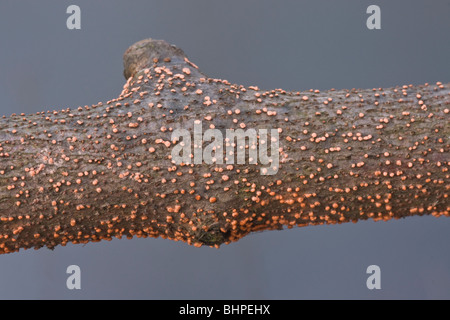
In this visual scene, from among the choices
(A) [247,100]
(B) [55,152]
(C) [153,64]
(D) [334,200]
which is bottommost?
(D) [334,200]

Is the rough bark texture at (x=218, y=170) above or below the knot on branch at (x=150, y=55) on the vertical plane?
below

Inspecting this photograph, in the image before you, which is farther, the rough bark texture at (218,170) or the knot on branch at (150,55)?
the knot on branch at (150,55)

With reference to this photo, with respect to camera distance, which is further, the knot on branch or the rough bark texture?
the knot on branch

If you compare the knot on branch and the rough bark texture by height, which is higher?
the knot on branch

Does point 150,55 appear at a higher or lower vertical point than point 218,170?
higher

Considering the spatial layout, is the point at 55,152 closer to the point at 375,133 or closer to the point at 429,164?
the point at 375,133

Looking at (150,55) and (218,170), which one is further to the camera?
(150,55)

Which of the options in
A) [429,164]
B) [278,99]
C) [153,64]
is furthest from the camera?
[153,64]

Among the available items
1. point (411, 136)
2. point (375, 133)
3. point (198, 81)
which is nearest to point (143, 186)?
point (198, 81)
